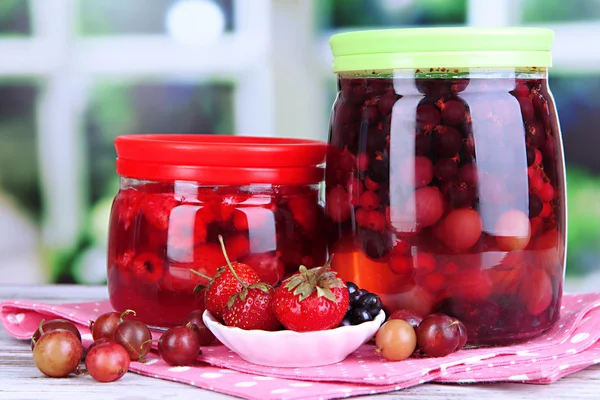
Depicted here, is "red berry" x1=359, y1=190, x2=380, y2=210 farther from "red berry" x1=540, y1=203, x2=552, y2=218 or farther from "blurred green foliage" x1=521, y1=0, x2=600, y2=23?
"blurred green foliage" x1=521, y1=0, x2=600, y2=23

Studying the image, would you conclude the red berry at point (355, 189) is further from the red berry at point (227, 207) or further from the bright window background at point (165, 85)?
the bright window background at point (165, 85)

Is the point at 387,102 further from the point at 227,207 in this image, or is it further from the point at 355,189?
the point at 227,207

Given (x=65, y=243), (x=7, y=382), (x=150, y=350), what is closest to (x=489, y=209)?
(x=150, y=350)

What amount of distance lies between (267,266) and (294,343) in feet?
0.53

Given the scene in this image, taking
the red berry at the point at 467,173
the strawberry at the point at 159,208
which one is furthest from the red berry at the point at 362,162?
the strawberry at the point at 159,208

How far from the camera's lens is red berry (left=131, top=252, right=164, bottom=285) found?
3.23ft

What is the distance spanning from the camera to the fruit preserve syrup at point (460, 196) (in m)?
0.90

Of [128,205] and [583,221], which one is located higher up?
[128,205]

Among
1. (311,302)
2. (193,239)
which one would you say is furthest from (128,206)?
(311,302)

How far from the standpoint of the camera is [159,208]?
0.99 meters

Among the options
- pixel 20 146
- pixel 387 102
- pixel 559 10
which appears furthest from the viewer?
pixel 20 146

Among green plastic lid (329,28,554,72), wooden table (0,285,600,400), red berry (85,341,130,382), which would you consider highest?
green plastic lid (329,28,554,72)

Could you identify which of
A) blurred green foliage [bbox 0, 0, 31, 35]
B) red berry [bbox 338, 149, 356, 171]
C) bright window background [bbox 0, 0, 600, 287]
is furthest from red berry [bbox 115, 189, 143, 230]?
blurred green foliage [bbox 0, 0, 31, 35]

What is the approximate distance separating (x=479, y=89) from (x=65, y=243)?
161 cm
